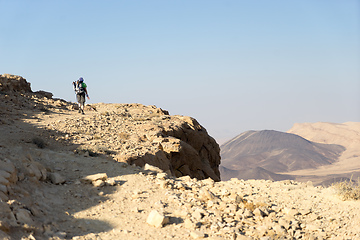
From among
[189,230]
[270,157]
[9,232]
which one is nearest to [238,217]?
[189,230]

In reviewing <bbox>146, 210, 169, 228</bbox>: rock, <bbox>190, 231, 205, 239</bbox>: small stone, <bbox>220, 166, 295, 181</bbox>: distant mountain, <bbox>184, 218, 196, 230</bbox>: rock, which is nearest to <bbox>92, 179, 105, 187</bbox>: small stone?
<bbox>146, 210, 169, 228</bbox>: rock

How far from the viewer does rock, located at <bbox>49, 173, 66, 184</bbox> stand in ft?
26.5

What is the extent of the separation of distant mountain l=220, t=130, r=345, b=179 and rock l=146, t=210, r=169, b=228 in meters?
71.2

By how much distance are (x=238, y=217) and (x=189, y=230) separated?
49.8 inches

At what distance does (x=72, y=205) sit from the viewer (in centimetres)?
729

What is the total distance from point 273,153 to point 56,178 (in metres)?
104

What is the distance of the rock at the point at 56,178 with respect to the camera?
26.5 ft

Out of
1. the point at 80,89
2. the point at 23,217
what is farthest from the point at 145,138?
the point at 23,217

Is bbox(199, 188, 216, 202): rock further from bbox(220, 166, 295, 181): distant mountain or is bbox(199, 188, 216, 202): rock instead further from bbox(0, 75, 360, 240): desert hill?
bbox(220, 166, 295, 181): distant mountain

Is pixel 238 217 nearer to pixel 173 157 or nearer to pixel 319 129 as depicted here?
pixel 173 157

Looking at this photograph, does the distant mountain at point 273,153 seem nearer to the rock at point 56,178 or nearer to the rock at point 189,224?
the rock at point 56,178

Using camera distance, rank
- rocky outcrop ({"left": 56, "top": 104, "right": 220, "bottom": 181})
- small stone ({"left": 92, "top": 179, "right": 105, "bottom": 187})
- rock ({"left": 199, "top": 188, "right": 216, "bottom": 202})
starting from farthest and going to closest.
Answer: rocky outcrop ({"left": 56, "top": 104, "right": 220, "bottom": 181}) → small stone ({"left": 92, "top": 179, "right": 105, "bottom": 187}) → rock ({"left": 199, "top": 188, "right": 216, "bottom": 202})

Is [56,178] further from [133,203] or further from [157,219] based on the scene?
[157,219]

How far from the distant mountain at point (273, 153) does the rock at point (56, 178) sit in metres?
70.5
